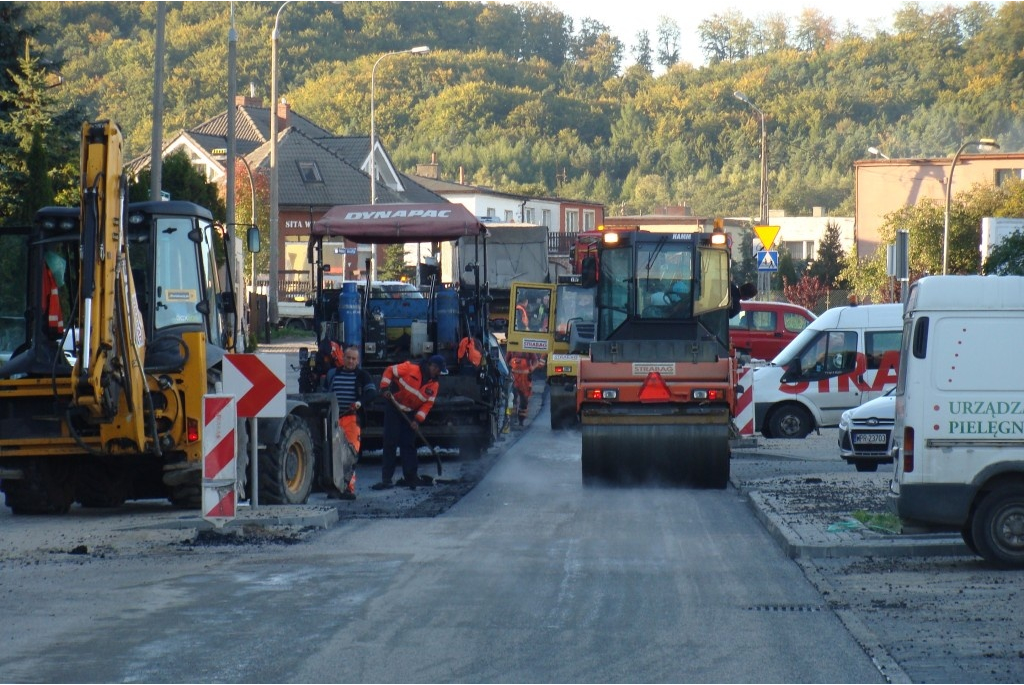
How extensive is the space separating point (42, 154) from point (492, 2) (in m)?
96.3

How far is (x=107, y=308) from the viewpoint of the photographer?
12570mm

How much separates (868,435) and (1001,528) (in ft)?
23.8

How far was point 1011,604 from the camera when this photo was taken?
921 cm

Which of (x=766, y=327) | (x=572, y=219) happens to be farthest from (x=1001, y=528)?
(x=572, y=219)

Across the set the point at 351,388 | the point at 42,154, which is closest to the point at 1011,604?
the point at 351,388

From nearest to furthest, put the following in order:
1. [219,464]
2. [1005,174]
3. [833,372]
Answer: [219,464] → [833,372] → [1005,174]

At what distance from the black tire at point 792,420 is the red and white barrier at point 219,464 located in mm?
13307

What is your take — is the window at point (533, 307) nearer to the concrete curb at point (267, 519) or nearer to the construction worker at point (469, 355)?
the construction worker at point (469, 355)

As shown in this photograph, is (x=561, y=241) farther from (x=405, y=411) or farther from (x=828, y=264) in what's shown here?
(x=405, y=411)

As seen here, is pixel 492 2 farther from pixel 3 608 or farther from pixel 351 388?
pixel 3 608

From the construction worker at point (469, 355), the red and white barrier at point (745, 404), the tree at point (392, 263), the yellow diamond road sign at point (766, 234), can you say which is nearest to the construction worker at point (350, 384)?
the construction worker at point (469, 355)

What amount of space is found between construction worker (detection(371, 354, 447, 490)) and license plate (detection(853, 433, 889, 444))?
5401mm

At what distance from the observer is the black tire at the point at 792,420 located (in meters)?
23.9

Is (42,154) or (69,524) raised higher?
(42,154)
